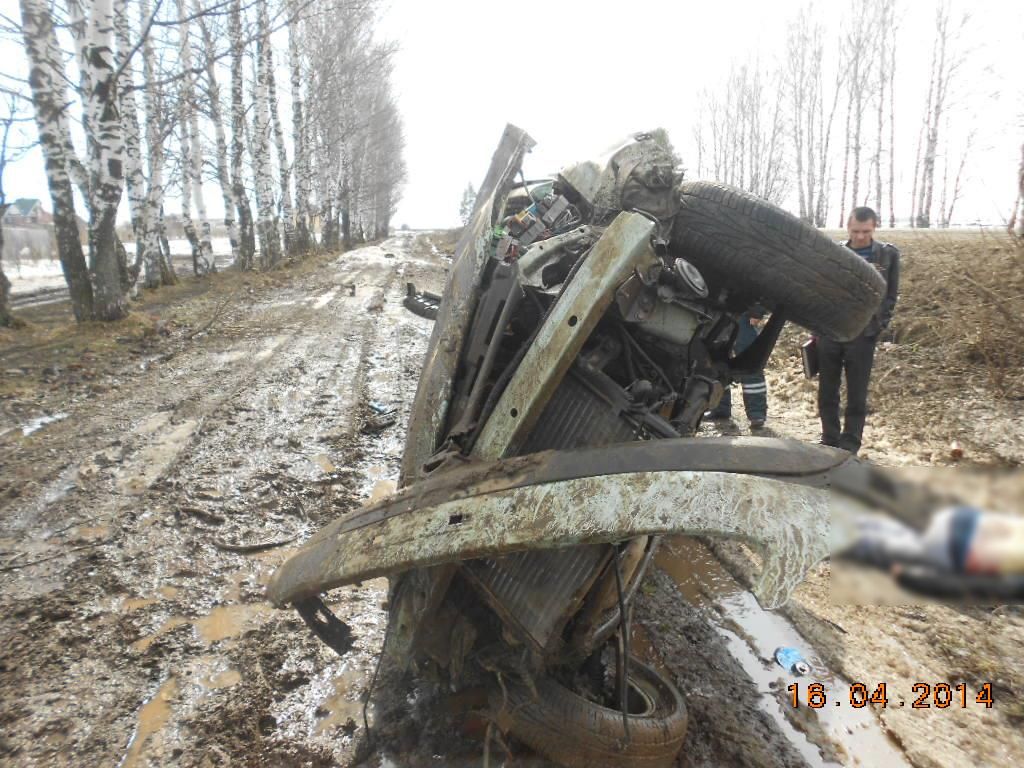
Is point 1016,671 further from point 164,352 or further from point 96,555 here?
point 164,352

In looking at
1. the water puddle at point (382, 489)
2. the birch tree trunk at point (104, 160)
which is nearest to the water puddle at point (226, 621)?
the water puddle at point (382, 489)

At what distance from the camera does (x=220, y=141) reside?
1518cm

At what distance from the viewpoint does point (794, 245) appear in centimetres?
218

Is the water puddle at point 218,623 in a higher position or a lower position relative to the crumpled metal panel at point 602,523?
lower

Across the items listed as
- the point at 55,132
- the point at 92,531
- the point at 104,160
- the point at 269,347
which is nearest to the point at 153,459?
Answer: the point at 92,531

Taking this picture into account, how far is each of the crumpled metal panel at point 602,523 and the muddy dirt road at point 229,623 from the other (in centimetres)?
58

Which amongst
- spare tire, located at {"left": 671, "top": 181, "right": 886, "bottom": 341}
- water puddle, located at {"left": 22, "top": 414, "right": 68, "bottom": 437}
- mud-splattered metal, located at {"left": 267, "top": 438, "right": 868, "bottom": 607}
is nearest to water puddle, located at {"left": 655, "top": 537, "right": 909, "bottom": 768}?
mud-splattered metal, located at {"left": 267, "top": 438, "right": 868, "bottom": 607}

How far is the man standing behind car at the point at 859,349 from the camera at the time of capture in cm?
395

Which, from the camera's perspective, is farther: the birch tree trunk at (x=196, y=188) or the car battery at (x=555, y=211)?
the birch tree trunk at (x=196, y=188)

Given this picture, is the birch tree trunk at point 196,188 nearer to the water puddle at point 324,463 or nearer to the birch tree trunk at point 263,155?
the birch tree trunk at point 263,155

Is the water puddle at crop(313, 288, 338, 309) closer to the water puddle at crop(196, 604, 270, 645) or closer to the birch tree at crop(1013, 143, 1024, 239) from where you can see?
the water puddle at crop(196, 604, 270, 645)

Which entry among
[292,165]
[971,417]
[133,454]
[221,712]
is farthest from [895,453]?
[292,165]

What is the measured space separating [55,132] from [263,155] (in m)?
7.70

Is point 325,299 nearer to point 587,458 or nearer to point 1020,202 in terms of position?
point 1020,202
